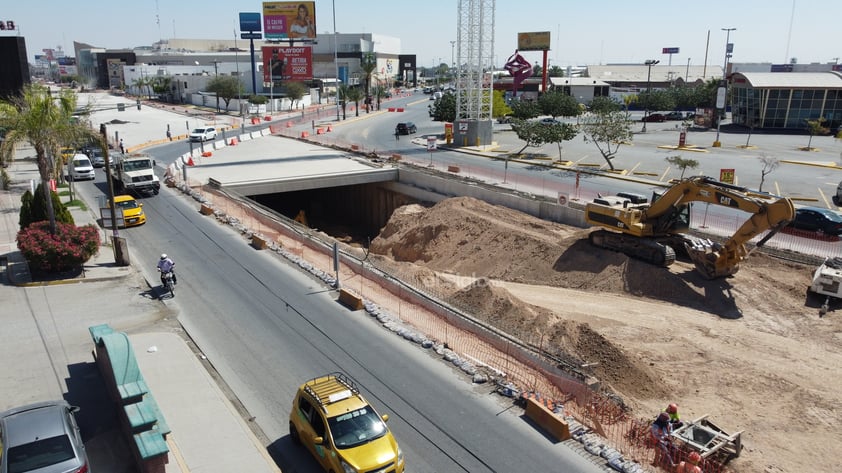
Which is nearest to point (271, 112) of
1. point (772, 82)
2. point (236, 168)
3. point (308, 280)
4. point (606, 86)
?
point (236, 168)

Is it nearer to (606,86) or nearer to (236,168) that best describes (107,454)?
(236,168)

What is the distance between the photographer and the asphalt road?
520 inches

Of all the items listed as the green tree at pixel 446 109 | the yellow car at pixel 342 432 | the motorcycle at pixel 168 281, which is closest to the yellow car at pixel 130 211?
the motorcycle at pixel 168 281

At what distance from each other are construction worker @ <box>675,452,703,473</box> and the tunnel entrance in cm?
3213

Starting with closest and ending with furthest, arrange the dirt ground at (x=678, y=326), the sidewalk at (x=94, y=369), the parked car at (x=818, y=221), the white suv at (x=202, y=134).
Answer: the sidewalk at (x=94, y=369) → the dirt ground at (x=678, y=326) → the parked car at (x=818, y=221) → the white suv at (x=202, y=134)

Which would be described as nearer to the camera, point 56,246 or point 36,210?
point 56,246

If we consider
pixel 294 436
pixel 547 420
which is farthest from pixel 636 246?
pixel 294 436

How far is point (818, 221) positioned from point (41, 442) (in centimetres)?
3132

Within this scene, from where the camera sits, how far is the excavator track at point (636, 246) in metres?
25.6

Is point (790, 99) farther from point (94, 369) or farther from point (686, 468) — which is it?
point (94, 369)

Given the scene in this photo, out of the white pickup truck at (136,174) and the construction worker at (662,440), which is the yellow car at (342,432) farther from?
the white pickup truck at (136,174)

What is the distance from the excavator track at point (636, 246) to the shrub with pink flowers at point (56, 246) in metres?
21.5

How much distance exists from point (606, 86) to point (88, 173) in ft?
302

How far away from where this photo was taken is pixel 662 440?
43.6ft
